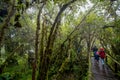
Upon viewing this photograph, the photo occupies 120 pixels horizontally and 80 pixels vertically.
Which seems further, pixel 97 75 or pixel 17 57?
pixel 17 57

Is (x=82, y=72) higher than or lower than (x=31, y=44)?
lower

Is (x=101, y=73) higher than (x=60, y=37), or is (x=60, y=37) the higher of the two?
(x=60, y=37)

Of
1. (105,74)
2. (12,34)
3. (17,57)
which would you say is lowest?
(105,74)

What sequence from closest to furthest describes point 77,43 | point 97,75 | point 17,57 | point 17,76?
point 17,76, point 97,75, point 17,57, point 77,43

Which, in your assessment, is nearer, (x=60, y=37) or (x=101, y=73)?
(x=60, y=37)

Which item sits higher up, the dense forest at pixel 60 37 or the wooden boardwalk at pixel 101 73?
the dense forest at pixel 60 37

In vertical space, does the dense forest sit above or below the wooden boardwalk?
above

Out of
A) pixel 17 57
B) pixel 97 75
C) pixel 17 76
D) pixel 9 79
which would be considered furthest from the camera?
pixel 17 57

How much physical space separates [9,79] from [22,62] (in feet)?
11.5

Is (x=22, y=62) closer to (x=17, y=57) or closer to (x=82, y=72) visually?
(x=17, y=57)

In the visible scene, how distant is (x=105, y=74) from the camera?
19.7m

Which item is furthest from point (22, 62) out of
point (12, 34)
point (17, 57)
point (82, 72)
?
point (82, 72)

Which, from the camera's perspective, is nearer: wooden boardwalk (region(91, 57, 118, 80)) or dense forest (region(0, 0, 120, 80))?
dense forest (region(0, 0, 120, 80))

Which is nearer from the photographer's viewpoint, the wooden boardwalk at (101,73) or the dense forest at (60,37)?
the dense forest at (60,37)
